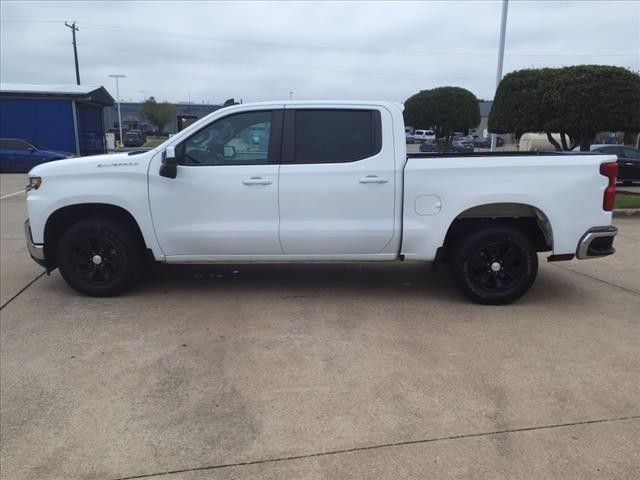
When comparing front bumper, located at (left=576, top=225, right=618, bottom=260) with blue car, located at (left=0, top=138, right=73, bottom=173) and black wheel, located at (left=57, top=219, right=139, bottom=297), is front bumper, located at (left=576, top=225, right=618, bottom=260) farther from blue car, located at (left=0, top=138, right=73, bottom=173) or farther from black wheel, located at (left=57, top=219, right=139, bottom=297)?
blue car, located at (left=0, top=138, right=73, bottom=173)

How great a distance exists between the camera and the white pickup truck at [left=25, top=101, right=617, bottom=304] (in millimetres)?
5133

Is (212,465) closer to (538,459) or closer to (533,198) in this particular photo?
(538,459)

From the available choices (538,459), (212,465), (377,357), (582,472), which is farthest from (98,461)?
(582,472)

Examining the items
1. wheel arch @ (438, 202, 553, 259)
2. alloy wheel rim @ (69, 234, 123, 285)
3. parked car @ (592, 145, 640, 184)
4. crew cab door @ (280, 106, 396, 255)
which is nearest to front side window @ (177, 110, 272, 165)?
crew cab door @ (280, 106, 396, 255)

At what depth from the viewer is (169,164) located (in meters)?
5.11

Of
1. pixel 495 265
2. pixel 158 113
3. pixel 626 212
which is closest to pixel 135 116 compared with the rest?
pixel 158 113

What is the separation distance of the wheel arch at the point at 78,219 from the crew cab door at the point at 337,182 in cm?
153

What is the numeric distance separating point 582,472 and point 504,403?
735 mm

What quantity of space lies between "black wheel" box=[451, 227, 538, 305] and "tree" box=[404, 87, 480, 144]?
81.4ft

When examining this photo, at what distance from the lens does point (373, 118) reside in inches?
210

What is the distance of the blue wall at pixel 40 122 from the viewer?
2608 centimetres

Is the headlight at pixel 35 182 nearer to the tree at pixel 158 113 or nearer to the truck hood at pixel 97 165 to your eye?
the truck hood at pixel 97 165

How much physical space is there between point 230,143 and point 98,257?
177 cm

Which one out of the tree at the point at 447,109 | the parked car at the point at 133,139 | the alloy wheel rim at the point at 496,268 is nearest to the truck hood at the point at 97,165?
the alloy wheel rim at the point at 496,268
